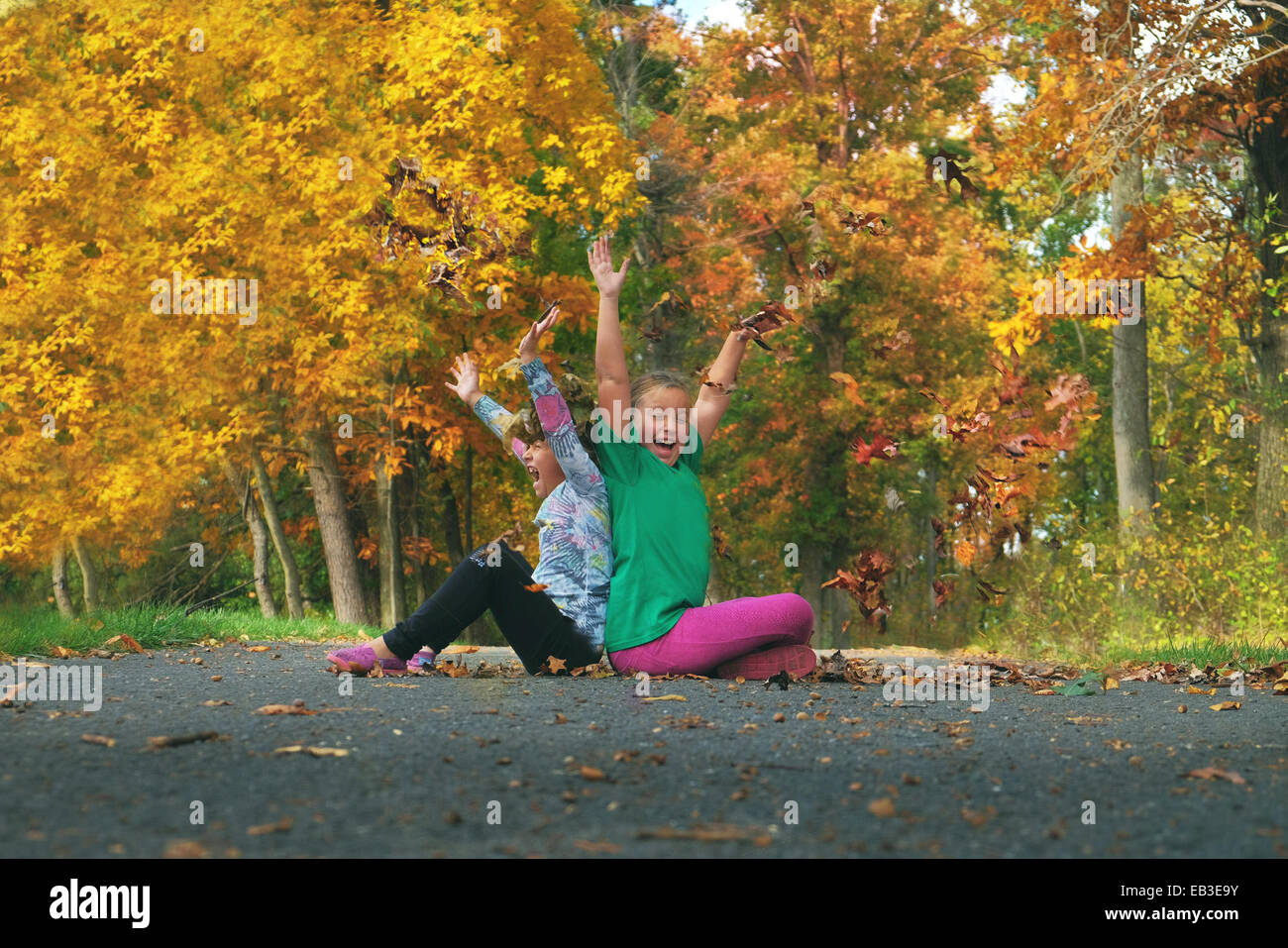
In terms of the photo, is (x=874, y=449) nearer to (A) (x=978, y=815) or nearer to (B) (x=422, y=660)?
(B) (x=422, y=660)

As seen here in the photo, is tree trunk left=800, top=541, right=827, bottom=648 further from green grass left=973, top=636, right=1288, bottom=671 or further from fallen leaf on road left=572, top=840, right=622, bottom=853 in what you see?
fallen leaf on road left=572, top=840, right=622, bottom=853

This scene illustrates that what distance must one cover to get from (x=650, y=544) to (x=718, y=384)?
98cm

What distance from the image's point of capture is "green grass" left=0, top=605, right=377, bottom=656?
7.46 metres

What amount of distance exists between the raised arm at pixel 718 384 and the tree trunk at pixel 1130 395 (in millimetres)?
9510

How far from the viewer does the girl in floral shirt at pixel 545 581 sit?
580 centimetres

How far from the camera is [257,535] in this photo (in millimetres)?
17359

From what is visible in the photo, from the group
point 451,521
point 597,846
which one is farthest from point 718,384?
point 451,521

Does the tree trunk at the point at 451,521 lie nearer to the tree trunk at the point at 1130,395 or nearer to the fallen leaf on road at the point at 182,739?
the tree trunk at the point at 1130,395

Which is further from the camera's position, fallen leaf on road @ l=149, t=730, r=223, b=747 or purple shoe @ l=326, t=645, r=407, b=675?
purple shoe @ l=326, t=645, r=407, b=675

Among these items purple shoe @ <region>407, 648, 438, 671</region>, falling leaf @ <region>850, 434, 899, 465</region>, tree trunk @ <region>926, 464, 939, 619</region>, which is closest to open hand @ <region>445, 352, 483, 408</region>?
purple shoe @ <region>407, 648, 438, 671</region>

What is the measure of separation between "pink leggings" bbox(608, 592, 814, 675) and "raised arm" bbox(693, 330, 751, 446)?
93 centimetres

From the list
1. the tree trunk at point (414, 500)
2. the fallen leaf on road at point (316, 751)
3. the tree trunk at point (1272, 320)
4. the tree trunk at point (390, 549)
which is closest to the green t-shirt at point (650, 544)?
the fallen leaf on road at point (316, 751)
